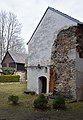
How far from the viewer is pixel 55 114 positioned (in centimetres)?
1241

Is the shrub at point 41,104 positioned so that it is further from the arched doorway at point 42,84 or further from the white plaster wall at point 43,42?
the arched doorway at point 42,84

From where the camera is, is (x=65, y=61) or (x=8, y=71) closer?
(x=65, y=61)

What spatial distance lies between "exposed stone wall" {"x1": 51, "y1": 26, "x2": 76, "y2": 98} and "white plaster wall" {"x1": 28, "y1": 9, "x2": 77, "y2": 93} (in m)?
A: 1.12

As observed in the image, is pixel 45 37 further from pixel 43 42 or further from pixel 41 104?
pixel 41 104

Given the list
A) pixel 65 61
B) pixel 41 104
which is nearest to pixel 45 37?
pixel 65 61

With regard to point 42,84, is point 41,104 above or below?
below

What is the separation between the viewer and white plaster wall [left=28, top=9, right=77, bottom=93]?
20.2 meters

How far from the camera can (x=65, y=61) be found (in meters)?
18.4

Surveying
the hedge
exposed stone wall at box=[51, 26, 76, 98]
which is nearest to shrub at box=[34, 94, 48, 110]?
exposed stone wall at box=[51, 26, 76, 98]

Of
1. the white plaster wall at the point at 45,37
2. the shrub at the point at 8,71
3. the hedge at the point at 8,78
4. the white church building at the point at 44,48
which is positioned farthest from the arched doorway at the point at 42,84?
the shrub at the point at 8,71

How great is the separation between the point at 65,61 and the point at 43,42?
151 inches

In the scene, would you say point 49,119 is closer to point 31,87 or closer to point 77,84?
point 77,84

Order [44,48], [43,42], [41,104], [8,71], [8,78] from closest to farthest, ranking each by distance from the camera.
Result: [41,104], [44,48], [43,42], [8,78], [8,71]

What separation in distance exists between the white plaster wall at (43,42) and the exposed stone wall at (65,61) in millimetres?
1122
